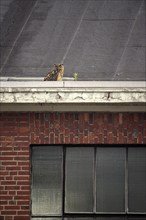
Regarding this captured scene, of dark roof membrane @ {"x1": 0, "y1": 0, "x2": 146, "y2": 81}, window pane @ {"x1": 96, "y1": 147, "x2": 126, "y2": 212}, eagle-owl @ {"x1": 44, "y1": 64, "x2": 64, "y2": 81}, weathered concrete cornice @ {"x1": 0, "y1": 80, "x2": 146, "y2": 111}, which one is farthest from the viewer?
dark roof membrane @ {"x1": 0, "y1": 0, "x2": 146, "y2": 81}

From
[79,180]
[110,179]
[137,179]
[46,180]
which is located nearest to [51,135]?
[46,180]

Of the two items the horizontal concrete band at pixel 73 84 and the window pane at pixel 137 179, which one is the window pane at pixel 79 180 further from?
the horizontal concrete band at pixel 73 84

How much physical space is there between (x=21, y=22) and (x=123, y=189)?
11.1ft

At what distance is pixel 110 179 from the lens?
832cm

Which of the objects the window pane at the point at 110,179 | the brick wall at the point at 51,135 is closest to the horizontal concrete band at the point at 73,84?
the brick wall at the point at 51,135

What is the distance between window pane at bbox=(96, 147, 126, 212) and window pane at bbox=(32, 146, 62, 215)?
59 centimetres

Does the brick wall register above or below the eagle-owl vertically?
below

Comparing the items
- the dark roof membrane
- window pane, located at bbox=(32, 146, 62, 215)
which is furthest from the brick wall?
the dark roof membrane

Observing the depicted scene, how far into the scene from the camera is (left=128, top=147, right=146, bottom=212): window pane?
8.29 m

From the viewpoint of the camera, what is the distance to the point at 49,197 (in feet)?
27.2

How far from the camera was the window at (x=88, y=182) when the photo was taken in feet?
27.1

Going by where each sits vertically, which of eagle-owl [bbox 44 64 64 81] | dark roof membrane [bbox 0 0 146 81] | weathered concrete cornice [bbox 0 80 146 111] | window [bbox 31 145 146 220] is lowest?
window [bbox 31 145 146 220]

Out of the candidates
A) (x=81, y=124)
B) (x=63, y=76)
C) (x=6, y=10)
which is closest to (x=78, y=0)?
(x=6, y=10)

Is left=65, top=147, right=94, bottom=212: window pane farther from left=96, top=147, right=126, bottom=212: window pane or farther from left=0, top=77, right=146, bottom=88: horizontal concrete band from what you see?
left=0, top=77, right=146, bottom=88: horizontal concrete band
